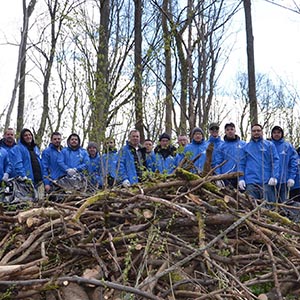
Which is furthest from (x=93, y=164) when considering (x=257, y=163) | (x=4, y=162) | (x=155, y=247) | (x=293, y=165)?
(x=155, y=247)

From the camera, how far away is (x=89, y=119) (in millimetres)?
8664

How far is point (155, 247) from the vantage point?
→ 4074 mm

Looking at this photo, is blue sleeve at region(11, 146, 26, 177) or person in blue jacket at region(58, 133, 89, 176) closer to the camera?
blue sleeve at region(11, 146, 26, 177)

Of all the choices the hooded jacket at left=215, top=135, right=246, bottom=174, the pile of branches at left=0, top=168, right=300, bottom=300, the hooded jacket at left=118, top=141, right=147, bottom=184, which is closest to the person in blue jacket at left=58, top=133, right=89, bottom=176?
the hooded jacket at left=118, top=141, right=147, bottom=184

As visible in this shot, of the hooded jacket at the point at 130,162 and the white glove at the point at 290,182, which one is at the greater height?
the hooded jacket at the point at 130,162

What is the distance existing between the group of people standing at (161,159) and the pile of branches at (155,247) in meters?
3.08

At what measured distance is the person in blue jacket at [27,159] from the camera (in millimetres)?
8359

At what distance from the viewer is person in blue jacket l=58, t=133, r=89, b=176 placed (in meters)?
8.70

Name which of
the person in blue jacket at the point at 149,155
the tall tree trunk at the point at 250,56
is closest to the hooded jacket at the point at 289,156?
the person in blue jacket at the point at 149,155

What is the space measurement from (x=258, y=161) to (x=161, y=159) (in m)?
1.63

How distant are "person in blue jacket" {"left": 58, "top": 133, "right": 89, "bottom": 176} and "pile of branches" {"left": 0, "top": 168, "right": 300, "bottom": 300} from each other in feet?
13.2

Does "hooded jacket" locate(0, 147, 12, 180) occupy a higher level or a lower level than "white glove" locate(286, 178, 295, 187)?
higher

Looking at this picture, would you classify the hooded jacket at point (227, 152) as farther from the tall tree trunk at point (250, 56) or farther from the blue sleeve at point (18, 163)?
the tall tree trunk at point (250, 56)

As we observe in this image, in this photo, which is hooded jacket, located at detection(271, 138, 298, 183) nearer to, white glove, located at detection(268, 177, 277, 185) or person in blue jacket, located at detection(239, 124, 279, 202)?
person in blue jacket, located at detection(239, 124, 279, 202)
